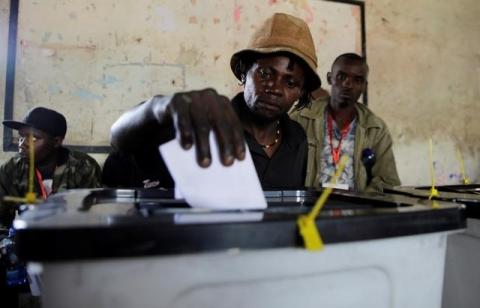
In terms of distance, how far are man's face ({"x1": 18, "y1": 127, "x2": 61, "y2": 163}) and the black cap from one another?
0.02m

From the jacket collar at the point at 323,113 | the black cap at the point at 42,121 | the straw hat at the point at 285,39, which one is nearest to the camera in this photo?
the straw hat at the point at 285,39

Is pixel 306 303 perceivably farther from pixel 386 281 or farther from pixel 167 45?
pixel 167 45

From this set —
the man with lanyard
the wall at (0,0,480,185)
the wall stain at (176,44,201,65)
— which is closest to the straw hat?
the man with lanyard

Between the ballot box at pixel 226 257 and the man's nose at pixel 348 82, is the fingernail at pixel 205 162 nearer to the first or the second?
the ballot box at pixel 226 257

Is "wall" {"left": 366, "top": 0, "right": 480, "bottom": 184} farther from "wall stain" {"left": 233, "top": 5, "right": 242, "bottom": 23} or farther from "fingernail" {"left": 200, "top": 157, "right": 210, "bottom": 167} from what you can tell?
"fingernail" {"left": 200, "top": 157, "right": 210, "bottom": 167}

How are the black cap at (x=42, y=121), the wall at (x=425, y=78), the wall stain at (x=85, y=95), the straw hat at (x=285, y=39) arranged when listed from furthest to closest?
the wall at (x=425, y=78) → the wall stain at (x=85, y=95) → the black cap at (x=42, y=121) → the straw hat at (x=285, y=39)

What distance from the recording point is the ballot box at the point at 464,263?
65cm

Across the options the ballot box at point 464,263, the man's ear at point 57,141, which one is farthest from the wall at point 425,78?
the ballot box at point 464,263

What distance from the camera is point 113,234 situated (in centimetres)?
34

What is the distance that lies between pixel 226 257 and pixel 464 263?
1.63ft

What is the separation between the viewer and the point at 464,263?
0.67 meters

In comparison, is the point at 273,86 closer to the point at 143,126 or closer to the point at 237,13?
the point at 143,126

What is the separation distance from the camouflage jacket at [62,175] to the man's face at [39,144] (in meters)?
0.05

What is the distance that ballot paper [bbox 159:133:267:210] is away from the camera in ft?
1.54
